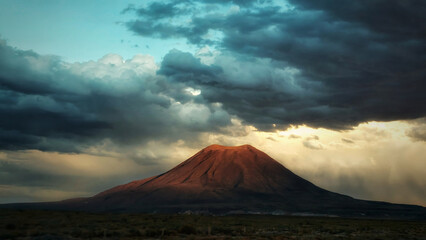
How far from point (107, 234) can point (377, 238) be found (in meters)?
33.6

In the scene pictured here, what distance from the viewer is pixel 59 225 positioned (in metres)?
53.7

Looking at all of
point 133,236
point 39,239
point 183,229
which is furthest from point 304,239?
point 39,239

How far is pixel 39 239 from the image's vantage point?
39875 mm

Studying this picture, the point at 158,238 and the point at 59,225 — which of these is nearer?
the point at 158,238

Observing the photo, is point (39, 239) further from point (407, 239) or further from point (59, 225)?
point (407, 239)

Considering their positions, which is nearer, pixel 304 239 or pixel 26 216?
pixel 304 239

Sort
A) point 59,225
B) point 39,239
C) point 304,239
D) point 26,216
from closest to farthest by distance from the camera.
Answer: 1. point 39,239
2. point 304,239
3. point 59,225
4. point 26,216

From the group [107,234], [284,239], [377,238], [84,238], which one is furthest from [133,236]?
[377,238]

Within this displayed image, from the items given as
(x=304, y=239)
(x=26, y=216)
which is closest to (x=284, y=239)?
(x=304, y=239)

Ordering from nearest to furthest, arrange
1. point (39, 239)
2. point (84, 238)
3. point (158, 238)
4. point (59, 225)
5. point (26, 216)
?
point (39, 239) < point (84, 238) < point (158, 238) < point (59, 225) < point (26, 216)

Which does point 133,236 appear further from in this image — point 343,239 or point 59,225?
point 343,239

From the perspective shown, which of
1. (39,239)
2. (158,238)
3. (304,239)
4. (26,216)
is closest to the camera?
(39,239)

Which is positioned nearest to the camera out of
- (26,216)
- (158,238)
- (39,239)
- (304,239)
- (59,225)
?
(39,239)

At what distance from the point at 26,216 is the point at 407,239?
171 feet
